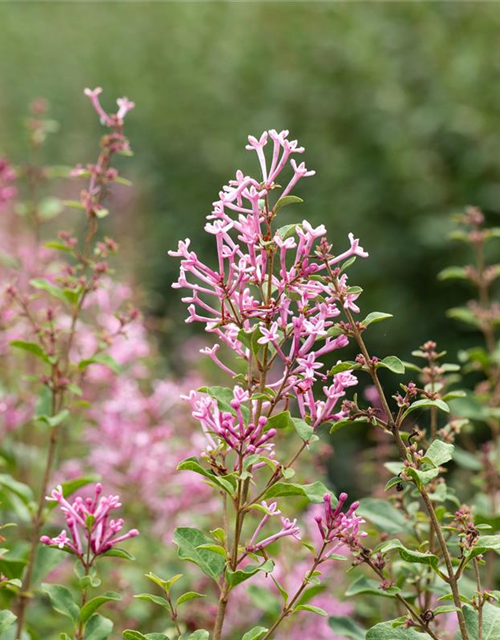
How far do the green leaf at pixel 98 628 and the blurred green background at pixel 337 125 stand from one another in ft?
7.48

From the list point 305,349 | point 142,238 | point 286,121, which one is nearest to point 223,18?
point 286,121

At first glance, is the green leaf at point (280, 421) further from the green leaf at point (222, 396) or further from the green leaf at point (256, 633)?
the green leaf at point (256, 633)

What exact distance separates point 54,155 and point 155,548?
514 cm

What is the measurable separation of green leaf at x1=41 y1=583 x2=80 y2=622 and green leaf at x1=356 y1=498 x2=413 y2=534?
447mm

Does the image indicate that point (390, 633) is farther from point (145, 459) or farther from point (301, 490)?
point (145, 459)

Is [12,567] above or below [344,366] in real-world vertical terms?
below

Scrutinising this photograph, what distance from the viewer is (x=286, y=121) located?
546 centimetres

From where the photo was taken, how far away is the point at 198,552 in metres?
1.11

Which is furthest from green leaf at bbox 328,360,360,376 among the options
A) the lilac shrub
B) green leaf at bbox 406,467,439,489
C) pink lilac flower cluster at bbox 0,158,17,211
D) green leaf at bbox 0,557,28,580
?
pink lilac flower cluster at bbox 0,158,17,211

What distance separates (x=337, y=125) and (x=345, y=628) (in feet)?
13.9

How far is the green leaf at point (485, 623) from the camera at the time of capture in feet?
3.54

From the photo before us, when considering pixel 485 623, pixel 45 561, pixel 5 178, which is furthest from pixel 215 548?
pixel 5 178

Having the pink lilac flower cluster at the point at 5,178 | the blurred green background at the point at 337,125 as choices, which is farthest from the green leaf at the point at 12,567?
the blurred green background at the point at 337,125

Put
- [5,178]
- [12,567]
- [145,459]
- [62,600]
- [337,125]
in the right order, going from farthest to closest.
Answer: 1. [337,125]
2. [145,459]
3. [5,178]
4. [12,567]
5. [62,600]
